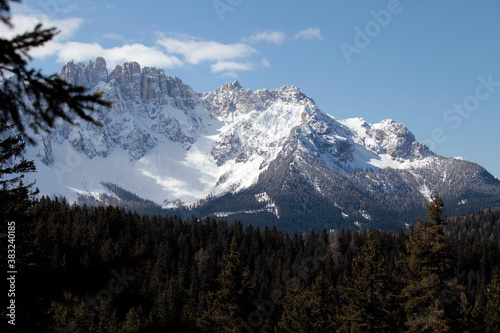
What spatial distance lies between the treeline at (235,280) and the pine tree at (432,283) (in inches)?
2.2

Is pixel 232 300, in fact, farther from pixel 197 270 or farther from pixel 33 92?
pixel 197 270

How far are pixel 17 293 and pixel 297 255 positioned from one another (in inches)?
3707

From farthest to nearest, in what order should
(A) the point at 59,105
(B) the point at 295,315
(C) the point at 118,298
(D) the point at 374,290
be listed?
(C) the point at 118,298, (B) the point at 295,315, (D) the point at 374,290, (A) the point at 59,105

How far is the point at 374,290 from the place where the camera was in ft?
82.6

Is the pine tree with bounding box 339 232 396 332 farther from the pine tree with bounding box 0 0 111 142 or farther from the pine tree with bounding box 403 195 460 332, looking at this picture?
the pine tree with bounding box 0 0 111 142

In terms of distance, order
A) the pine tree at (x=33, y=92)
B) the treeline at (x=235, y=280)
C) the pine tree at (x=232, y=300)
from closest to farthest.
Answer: the pine tree at (x=33, y=92)
the treeline at (x=235, y=280)
the pine tree at (x=232, y=300)

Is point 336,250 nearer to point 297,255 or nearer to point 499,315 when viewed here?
point 297,255

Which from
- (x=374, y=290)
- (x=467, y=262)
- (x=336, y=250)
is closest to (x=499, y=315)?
(x=374, y=290)

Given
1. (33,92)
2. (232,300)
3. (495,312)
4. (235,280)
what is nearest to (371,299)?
(235,280)

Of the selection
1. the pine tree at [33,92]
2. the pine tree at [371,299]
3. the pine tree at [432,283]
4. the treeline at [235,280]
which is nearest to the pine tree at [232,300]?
the treeline at [235,280]

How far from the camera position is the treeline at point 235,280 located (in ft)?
23.0

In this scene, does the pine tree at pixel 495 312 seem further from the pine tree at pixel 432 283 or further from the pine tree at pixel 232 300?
the pine tree at pixel 232 300

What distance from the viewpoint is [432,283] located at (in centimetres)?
2059

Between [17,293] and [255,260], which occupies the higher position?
[17,293]
